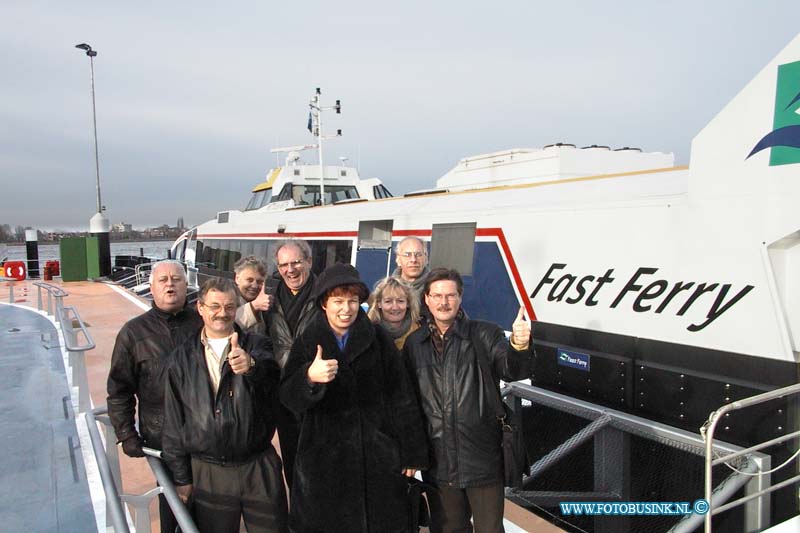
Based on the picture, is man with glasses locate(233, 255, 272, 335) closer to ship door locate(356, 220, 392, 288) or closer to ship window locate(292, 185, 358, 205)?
ship door locate(356, 220, 392, 288)

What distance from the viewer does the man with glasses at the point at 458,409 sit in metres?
2.48

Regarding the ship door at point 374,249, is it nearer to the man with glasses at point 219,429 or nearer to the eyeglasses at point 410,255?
the eyeglasses at point 410,255

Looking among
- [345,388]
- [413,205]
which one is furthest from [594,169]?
[345,388]

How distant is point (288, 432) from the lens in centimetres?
301

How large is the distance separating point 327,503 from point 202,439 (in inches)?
24.4

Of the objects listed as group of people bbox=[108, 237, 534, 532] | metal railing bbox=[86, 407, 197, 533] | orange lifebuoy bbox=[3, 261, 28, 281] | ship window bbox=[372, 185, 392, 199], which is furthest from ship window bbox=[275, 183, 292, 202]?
group of people bbox=[108, 237, 534, 532]

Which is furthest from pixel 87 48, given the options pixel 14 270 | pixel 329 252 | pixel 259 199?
pixel 329 252

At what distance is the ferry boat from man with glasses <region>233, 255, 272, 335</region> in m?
2.15

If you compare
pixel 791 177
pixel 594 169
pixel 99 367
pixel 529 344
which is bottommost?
pixel 99 367

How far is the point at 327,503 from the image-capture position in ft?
7.66

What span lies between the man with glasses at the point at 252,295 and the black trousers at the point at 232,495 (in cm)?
86

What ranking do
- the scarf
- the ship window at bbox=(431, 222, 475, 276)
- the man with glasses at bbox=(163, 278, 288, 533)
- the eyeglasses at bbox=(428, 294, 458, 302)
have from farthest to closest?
the ship window at bbox=(431, 222, 475, 276) → the scarf → the eyeglasses at bbox=(428, 294, 458, 302) → the man with glasses at bbox=(163, 278, 288, 533)

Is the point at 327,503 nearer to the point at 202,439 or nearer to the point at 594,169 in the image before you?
the point at 202,439

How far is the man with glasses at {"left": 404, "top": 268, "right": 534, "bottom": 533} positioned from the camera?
8.13 feet
